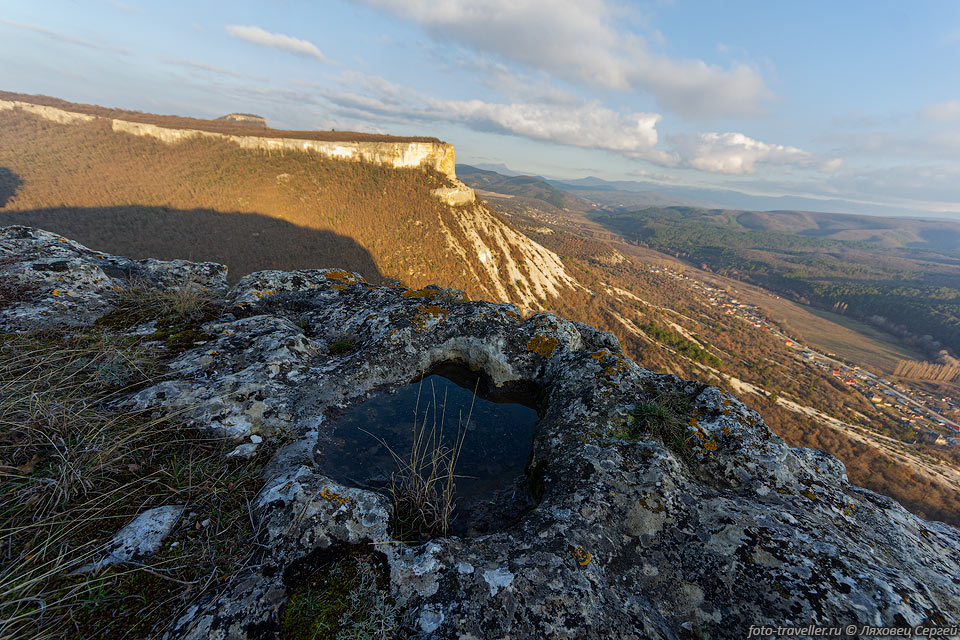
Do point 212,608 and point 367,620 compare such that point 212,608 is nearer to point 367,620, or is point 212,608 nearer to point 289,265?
point 367,620

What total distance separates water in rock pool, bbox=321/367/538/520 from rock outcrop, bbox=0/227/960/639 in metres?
0.32

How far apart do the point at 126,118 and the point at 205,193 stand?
58.7 m

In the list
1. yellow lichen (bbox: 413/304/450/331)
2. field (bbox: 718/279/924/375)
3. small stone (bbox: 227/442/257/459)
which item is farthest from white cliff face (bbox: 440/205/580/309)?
field (bbox: 718/279/924/375)

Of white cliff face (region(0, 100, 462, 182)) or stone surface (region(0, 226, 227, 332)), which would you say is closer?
stone surface (region(0, 226, 227, 332))

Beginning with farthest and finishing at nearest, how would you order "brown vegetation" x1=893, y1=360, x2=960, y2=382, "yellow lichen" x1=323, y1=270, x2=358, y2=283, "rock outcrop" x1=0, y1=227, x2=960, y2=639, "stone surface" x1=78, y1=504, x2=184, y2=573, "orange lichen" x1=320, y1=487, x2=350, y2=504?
"brown vegetation" x1=893, y1=360, x2=960, y2=382 → "yellow lichen" x1=323, y1=270, x2=358, y2=283 → "orange lichen" x1=320, y1=487, x2=350, y2=504 → "rock outcrop" x1=0, y1=227, x2=960, y2=639 → "stone surface" x1=78, y1=504, x2=184, y2=573

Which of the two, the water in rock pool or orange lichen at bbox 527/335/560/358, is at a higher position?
orange lichen at bbox 527/335/560/358

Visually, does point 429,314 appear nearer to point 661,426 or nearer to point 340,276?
point 661,426

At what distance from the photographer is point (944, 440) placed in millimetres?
73188

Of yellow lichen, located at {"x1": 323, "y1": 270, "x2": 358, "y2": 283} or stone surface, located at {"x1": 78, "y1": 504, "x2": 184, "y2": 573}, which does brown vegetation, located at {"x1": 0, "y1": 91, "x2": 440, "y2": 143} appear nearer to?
yellow lichen, located at {"x1": 323, "y1": 270, "x2": 358, "y2": 283}

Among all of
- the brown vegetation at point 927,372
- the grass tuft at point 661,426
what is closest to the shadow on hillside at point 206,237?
the grass tuft at point 661,426

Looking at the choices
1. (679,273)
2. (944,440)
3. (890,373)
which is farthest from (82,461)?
(679,273)

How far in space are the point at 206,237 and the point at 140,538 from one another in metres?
79.6

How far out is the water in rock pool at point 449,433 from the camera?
4.75 metres

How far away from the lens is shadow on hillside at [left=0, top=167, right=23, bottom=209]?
6452 centimetres
